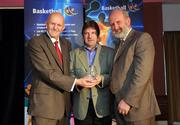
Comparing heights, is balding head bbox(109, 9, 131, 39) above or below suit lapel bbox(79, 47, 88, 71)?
above

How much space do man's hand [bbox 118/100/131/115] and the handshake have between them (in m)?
0.34

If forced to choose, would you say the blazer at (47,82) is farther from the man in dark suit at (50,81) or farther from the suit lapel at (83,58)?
the suit lapel at (83,58)

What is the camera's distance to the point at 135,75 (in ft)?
8.10

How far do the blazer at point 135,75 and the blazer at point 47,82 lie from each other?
1.41ft

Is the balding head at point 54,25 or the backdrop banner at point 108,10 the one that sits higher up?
the backdrop banner at point 108,10

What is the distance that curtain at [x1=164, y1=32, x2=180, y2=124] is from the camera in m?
5.88

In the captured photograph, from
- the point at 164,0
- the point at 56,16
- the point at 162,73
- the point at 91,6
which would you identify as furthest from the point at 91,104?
the point at 164,0

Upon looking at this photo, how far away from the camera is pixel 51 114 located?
105 inches

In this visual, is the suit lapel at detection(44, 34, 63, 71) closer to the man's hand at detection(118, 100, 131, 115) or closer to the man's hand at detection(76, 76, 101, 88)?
the man's hand at detection(76, 76, 101, 88)

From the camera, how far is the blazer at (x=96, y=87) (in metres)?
2.83

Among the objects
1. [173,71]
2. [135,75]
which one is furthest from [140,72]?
[173,71]
